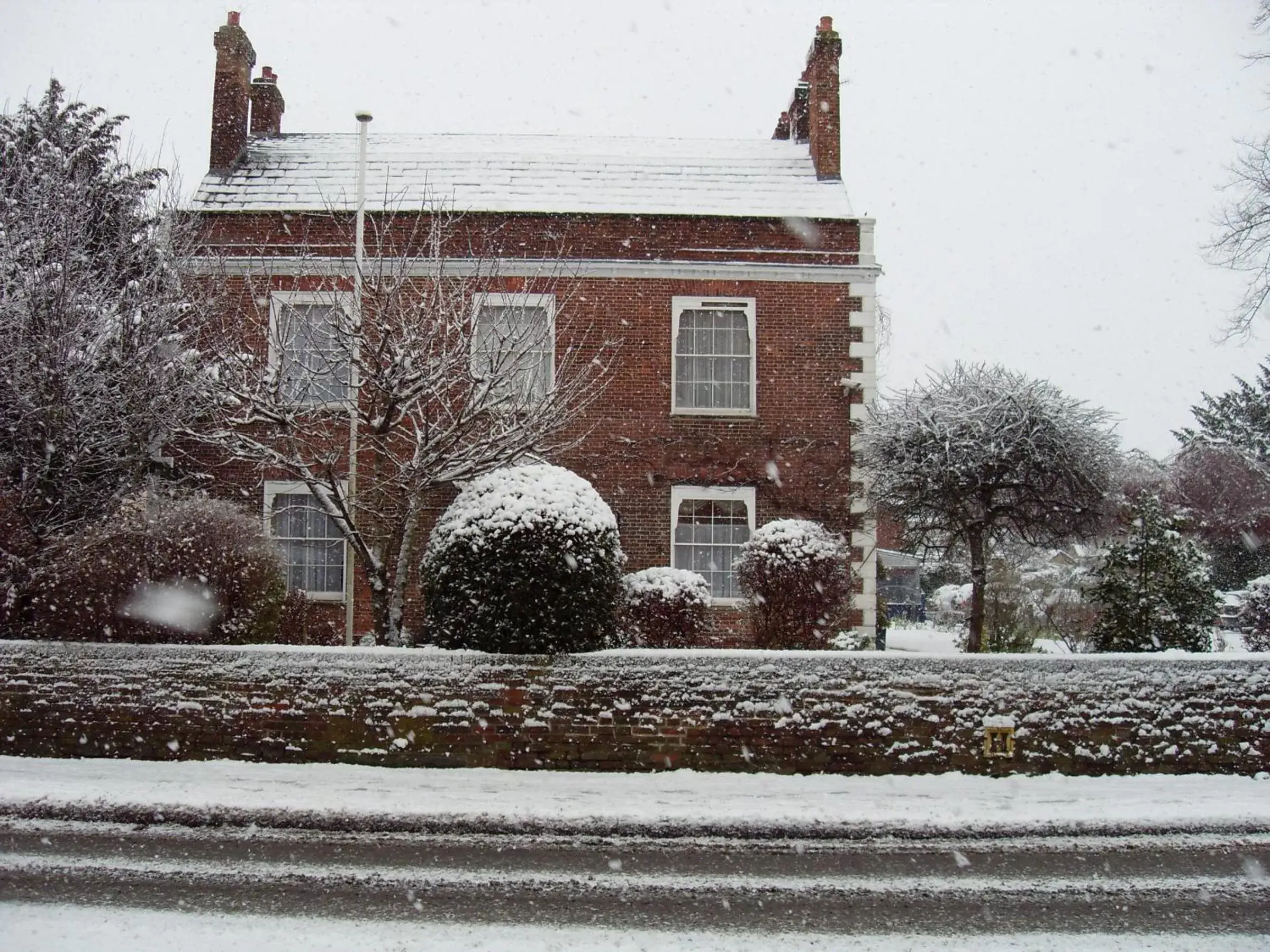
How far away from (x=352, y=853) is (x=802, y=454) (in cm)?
1135

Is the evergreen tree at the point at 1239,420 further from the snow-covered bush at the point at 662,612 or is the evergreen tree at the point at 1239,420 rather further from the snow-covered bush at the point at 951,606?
the snow-covered bush at the point at 662,612

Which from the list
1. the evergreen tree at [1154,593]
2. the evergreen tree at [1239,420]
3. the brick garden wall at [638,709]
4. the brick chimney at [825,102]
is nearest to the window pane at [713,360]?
the brick chimney at [825,102]

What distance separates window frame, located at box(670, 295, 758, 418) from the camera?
1659cm

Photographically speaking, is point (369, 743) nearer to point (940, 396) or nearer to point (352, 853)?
point (352, 853)

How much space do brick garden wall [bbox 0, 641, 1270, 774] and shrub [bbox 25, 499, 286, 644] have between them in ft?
1.23

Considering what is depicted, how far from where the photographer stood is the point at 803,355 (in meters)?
16.7

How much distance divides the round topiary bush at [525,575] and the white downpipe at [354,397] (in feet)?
10.2

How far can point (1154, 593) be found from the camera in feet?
36.4

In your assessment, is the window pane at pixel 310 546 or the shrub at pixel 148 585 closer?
the shrub at pixel 148 585

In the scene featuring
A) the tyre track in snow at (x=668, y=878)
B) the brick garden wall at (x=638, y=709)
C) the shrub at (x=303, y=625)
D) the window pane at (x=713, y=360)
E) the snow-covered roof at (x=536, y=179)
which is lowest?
the tyre track in snow at (x=668, y=878)

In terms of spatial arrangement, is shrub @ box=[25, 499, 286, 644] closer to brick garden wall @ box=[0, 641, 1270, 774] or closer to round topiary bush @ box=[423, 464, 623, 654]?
brick garden wall @ box=[0, 641, 1270, 774]

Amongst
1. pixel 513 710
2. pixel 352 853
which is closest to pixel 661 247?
pixel 513 710

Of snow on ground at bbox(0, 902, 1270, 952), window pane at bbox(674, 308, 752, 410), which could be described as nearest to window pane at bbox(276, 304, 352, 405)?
window pane at bbox(674, 308, 752, 410)

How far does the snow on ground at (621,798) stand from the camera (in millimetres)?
7250
